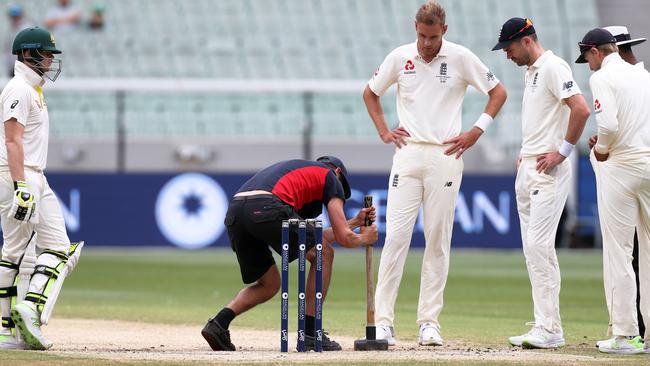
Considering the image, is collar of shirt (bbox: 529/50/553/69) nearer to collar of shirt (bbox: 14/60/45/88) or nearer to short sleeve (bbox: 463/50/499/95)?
short sleeve (bbox: 463/50/499/95)

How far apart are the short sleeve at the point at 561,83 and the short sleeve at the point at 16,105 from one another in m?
3.67

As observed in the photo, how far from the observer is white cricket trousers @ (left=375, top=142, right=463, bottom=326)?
9.63 m

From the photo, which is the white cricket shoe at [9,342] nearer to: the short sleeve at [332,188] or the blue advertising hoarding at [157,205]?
the short sleeve at [332,188]

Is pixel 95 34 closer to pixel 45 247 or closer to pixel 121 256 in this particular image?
pixel 121 256

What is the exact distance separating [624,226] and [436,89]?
1.68 meters

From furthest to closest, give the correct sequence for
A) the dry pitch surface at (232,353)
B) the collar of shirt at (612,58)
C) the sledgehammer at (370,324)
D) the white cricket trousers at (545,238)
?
the white cricket trousers at (545,238), the collar of shirt at (612,58), the sledgehammer at (370,324), the dry pitch surface at (232,353)

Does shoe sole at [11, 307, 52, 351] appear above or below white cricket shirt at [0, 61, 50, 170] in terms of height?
below

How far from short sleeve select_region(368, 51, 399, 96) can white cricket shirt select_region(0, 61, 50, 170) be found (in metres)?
2.47

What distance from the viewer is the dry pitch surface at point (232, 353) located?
8.28 metres

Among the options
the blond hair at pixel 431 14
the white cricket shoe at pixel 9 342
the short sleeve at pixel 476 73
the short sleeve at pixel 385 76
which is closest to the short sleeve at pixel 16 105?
the white cricket shoe at pixel 9 342

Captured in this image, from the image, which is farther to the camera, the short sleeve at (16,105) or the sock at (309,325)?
the sock at (309,325)

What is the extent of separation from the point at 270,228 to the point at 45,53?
2.05m

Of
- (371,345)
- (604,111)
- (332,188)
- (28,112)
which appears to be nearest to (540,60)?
(604,111)

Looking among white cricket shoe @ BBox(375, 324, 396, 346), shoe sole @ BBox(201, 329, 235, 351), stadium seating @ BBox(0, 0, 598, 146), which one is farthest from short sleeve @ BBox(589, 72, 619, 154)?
stadium seating @ BBox(0, 0, 598, 146)
